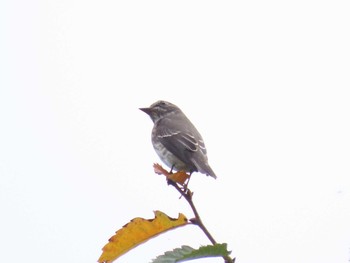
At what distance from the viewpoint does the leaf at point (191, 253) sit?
7.01 ft

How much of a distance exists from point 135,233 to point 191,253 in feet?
1.40

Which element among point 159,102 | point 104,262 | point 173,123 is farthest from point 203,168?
point 104,262

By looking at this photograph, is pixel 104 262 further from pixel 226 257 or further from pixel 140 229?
pixel 226 257

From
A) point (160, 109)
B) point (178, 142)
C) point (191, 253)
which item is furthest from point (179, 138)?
point (191, 253)

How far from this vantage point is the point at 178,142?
9.49 meters

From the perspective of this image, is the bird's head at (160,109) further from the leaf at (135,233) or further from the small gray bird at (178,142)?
the leaf at (135,233)

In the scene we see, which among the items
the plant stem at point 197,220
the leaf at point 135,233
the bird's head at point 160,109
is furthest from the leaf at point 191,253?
the bird's head at point 160,109

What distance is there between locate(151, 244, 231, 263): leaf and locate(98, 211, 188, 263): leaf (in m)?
0.30

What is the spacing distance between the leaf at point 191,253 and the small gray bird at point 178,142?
590 centimetres

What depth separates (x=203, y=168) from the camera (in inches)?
328

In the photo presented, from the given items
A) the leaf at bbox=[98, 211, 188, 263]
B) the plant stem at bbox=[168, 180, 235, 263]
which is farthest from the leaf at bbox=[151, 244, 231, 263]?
the leaf at bbox=[98, 211, 188, 263]

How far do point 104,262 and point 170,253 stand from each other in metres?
0.33

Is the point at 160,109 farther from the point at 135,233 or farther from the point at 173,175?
the point at 135,233

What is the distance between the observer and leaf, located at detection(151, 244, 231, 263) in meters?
2.14
